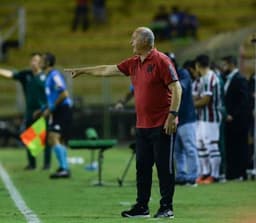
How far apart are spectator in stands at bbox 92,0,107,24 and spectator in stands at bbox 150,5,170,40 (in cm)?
241

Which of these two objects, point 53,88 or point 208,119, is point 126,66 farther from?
point 53,88

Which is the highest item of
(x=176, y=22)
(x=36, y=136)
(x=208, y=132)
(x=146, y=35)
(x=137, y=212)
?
(x=176, y=22)

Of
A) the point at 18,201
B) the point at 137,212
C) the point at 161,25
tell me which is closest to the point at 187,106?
the point at 18,201

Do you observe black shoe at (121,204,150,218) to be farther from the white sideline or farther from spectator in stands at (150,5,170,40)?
spectator in stands at (150,5,170,40)

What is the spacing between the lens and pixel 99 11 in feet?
127

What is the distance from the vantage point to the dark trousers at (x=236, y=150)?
60.3ft

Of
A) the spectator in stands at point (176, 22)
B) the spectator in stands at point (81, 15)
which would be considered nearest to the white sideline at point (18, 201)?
the spectator in stands at point (176, 22)

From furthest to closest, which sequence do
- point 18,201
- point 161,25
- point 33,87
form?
1. point 161,25
2. point 33,87
3. point 18,201

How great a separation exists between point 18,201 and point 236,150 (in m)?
4.86

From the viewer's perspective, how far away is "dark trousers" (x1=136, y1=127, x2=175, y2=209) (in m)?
12.8

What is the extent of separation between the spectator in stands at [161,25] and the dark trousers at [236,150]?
1814 cm

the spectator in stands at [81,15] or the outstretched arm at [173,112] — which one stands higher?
the spectator in stands at [81,15]

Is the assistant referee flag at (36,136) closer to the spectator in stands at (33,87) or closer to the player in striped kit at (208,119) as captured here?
the spectator in stands at (33,87)

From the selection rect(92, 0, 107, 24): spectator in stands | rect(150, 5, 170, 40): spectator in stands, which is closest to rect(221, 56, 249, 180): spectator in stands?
rect(150, 5, 170, 40): spectator in stands
